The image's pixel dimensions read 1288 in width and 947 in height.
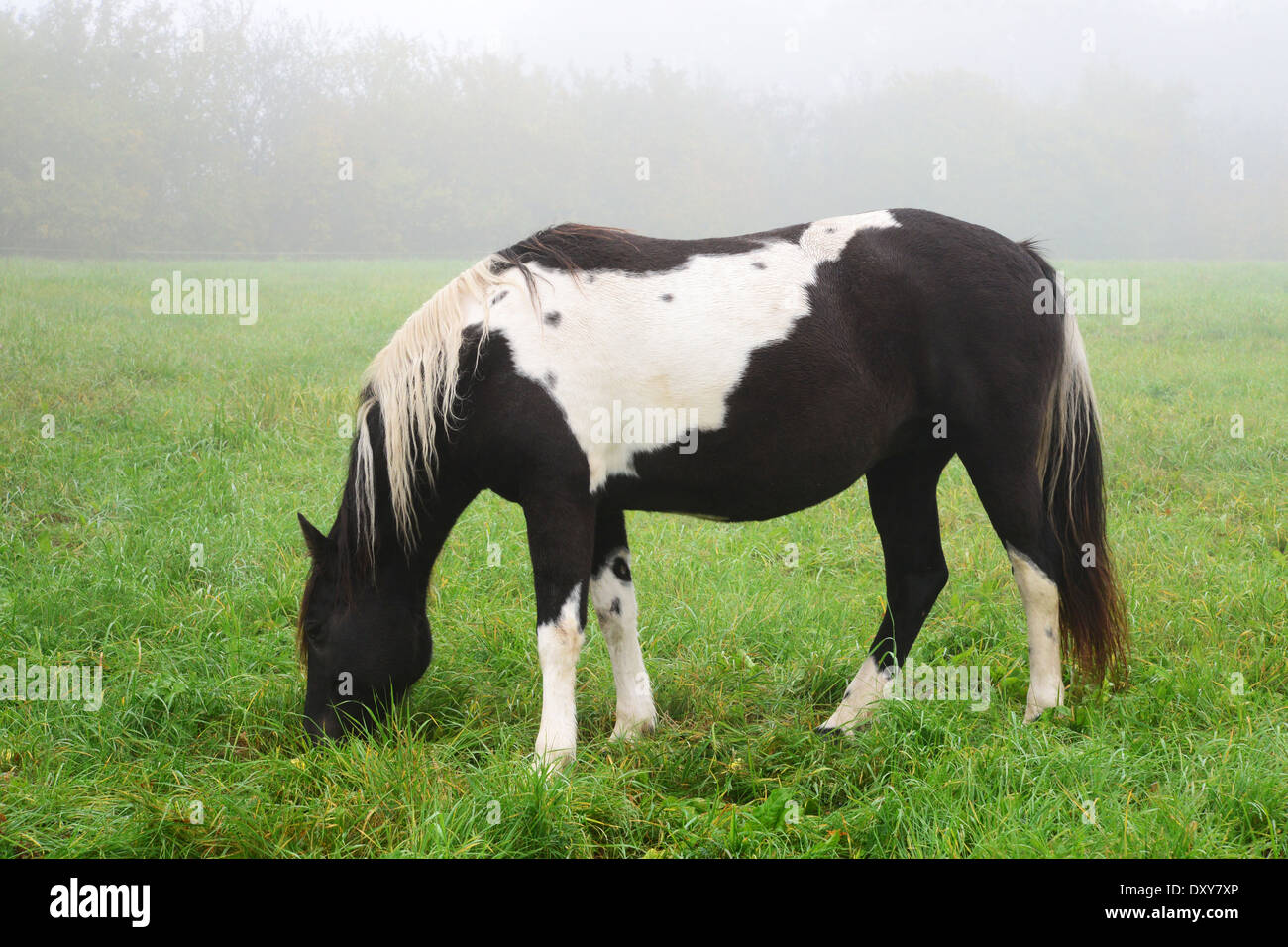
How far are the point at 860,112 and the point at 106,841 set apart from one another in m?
41.2

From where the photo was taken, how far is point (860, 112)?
1543 inches

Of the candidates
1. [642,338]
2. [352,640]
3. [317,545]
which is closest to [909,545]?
[642,338]

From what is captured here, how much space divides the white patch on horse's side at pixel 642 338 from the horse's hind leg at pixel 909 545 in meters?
0.94

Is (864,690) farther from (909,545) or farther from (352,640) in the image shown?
(352,640)

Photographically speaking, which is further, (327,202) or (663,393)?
(327,202)

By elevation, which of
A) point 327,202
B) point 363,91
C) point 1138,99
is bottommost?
point 327,202

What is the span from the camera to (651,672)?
4090 mm

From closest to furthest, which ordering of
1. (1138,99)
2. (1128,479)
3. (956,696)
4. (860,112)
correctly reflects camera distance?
(956,696)
(1128,479)
(860,112)
(1138,99)

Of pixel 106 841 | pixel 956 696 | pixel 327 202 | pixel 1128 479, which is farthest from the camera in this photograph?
pixel 327 202

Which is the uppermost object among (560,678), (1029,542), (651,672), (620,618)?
(1029,542)

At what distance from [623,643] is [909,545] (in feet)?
4.04

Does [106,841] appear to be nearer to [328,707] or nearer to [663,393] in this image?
[328,707]

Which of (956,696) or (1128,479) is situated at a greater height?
(1128,479)

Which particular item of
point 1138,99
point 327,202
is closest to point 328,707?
point 327,202
